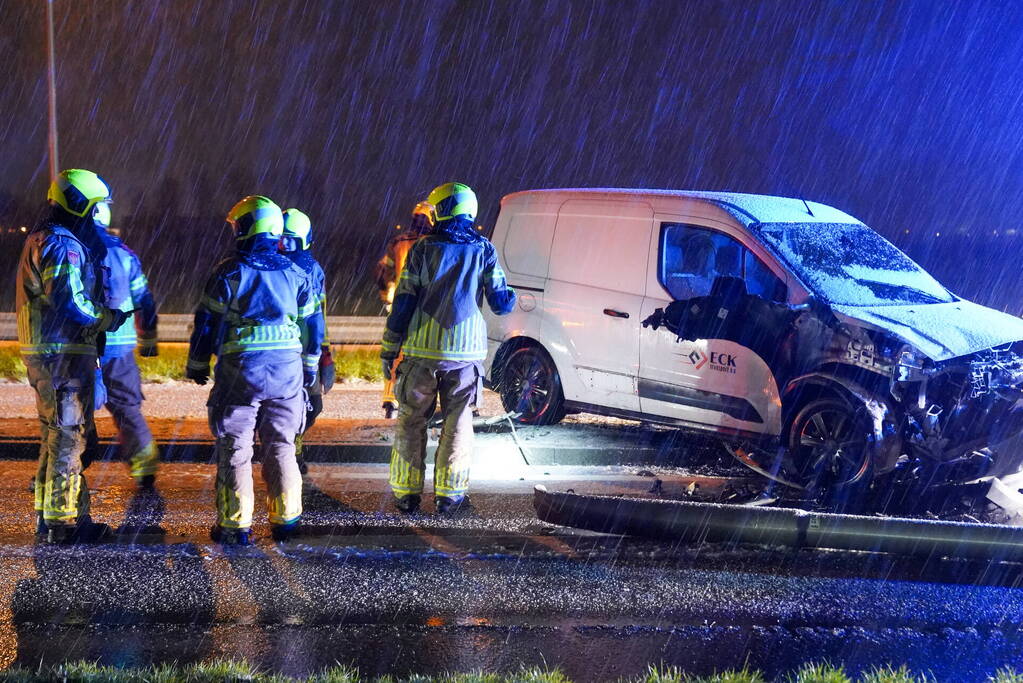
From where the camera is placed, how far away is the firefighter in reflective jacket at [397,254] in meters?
7.39

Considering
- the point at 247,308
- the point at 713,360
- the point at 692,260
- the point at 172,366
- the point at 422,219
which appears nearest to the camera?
the point at 247,308

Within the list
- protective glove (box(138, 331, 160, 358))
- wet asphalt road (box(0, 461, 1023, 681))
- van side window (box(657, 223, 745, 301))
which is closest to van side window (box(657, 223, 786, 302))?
van side window (box(657, 223, 745, 301))

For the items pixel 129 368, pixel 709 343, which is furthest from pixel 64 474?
pixel 709 343

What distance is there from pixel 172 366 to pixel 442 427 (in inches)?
242

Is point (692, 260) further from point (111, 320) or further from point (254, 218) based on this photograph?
point (111, 320)

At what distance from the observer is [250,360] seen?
185 inches

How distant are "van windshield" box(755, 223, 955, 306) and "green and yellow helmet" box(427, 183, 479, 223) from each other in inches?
83.5

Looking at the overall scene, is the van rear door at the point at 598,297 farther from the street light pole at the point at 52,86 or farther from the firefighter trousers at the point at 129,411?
the street light pole at the point at 52,86

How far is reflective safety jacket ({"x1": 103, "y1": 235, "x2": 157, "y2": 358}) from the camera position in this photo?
17.3 feet

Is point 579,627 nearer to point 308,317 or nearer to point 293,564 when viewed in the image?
point 293,564

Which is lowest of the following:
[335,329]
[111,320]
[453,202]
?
[335,329]

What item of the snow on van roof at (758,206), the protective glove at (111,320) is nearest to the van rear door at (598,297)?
the snow on van roof at (758,206)

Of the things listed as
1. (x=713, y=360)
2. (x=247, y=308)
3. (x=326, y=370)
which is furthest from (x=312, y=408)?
(x=713, y=360)

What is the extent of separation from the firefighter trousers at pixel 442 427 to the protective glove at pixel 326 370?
719mm
